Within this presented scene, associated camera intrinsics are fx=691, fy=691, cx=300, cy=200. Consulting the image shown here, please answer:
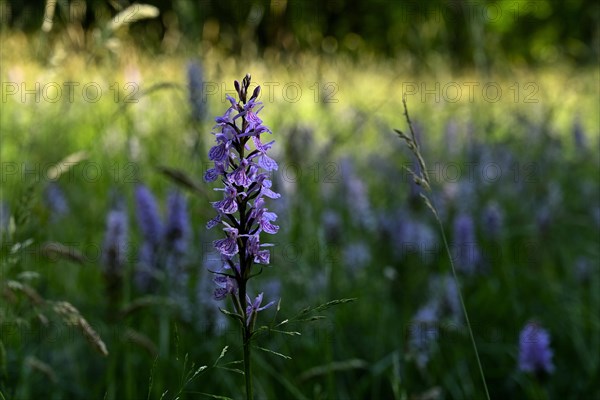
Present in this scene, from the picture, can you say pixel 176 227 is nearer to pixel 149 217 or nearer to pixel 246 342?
pixel 149 217

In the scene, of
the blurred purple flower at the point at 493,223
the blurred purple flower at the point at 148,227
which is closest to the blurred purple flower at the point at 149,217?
the blurred purple flower at the point at 148,227

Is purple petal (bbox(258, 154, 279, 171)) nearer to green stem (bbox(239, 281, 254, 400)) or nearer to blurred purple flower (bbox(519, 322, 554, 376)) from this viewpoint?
green stem (bbox(239, 281, 254, 400))

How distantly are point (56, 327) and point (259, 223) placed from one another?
68.4 inches

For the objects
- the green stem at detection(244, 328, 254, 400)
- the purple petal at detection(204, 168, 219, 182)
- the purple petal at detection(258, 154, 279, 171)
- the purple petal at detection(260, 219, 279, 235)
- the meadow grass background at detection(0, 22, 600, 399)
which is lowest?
the meadow grass background at detection(0, 22, 600, 399)

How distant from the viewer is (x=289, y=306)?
278 cm

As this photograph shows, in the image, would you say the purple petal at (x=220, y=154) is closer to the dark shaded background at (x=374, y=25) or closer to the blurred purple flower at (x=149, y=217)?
the dark shaded background at (x=374, y=25)

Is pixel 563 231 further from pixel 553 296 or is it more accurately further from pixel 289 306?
pixel 289 306

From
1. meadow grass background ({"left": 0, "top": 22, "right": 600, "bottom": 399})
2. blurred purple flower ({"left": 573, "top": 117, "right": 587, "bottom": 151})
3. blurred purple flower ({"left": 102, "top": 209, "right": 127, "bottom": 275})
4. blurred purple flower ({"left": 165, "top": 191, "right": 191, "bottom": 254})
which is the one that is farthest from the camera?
blurred purple flower ({"left": 573, "top": 117, "right": 587, "bottom": 151})

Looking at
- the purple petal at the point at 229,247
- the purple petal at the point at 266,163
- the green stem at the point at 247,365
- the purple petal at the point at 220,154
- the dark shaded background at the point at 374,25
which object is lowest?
the green stem at the point at 247,365

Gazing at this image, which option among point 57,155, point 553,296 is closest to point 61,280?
point 57,155

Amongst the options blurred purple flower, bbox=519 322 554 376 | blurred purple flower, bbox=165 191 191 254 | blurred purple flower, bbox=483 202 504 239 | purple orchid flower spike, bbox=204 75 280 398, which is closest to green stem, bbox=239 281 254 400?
purple orchid flower spike, bbox=204 75 280 398

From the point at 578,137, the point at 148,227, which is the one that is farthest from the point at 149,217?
the point at 578,137

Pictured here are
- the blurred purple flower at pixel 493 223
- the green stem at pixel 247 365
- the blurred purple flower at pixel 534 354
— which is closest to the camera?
the green stem at pixel 247 365

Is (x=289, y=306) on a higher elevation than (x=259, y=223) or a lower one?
lower
